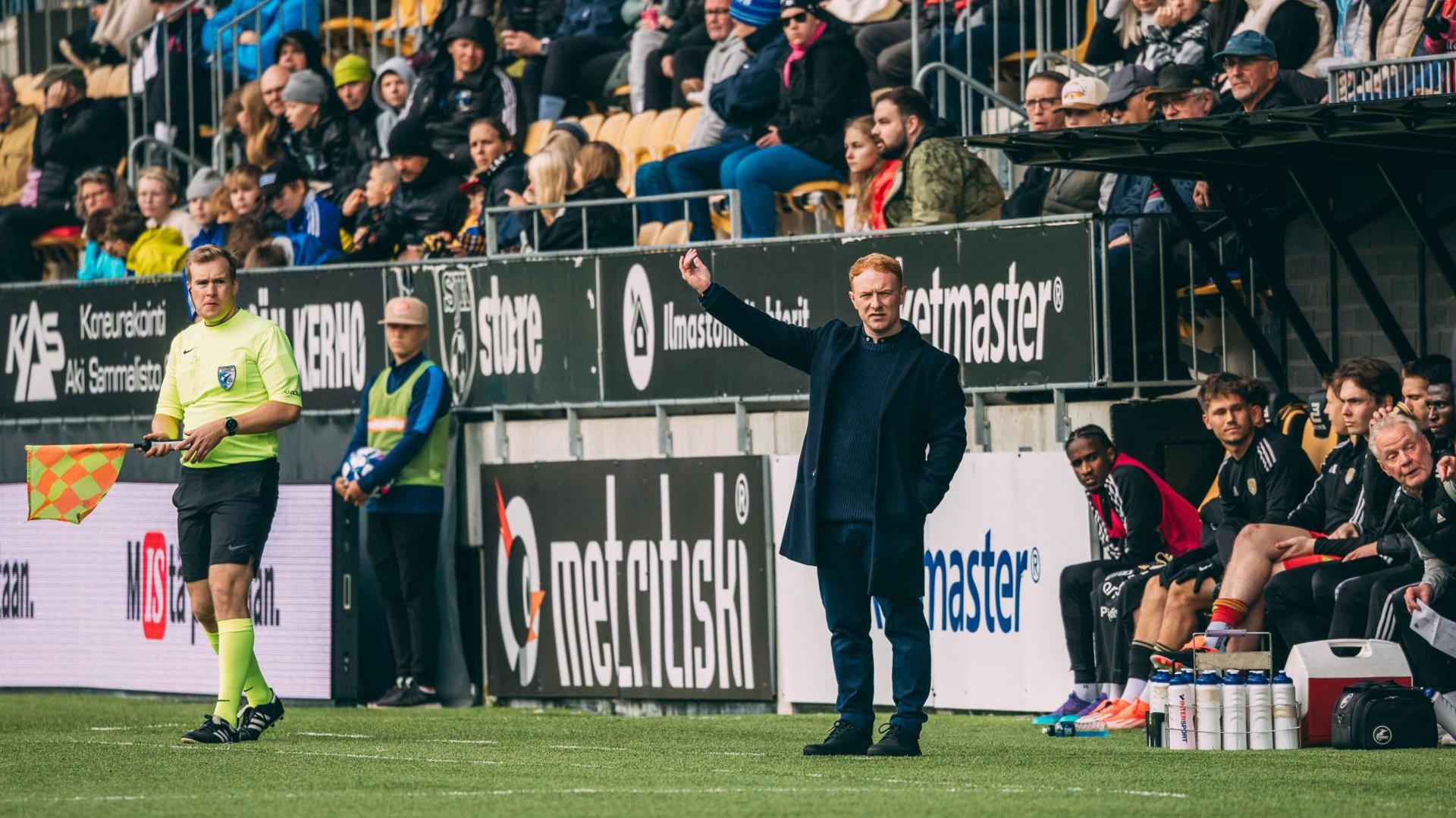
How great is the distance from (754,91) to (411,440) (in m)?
3.56

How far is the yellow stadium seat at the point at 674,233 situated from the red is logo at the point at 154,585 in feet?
12.1

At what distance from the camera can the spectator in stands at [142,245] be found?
1877 cm

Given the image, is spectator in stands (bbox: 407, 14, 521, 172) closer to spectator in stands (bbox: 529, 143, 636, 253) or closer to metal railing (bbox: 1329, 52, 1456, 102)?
spectator in stands (bbox: 529, 143, 636, 253)

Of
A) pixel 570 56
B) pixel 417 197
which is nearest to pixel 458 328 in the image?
pixel 417 197

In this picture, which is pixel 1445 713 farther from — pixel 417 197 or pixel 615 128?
pixel 615 128

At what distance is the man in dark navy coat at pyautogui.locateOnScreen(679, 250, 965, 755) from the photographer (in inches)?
398

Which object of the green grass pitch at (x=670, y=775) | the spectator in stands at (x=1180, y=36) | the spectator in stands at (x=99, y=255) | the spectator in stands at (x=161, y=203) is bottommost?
the green grass pitch at (x=670, y=775)

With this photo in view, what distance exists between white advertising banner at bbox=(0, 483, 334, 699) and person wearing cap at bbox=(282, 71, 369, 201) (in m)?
4.25

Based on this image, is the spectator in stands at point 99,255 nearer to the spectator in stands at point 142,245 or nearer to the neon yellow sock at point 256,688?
the spectator in stands at point 142,245

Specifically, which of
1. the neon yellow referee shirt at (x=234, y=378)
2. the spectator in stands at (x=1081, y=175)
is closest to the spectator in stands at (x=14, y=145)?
the spectator in stands at (x=1081, y=175)

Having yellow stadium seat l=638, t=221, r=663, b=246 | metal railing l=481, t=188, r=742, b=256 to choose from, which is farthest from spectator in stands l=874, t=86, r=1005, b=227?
yellow stadium seat l=638, t=221, r=663, b=246

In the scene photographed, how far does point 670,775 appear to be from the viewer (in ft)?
31.1

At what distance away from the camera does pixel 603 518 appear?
49.5 feet

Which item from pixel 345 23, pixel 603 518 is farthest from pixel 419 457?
pixel 345 23
